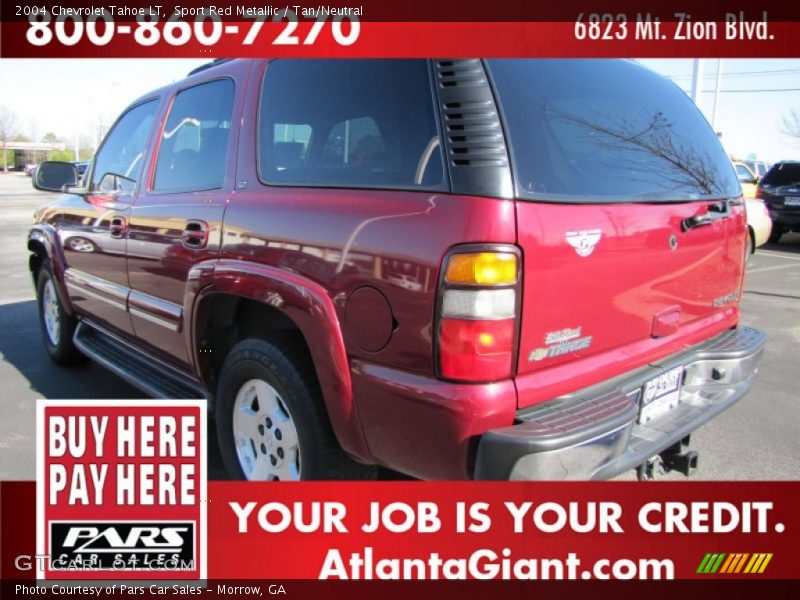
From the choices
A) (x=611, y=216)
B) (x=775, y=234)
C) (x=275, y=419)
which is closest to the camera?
(x=611, y=216)

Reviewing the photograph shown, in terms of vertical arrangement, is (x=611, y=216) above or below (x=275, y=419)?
above

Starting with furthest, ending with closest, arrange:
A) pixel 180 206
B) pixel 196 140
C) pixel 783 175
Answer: pixel 783 175 < pixel 196 140 < pixel 180 206

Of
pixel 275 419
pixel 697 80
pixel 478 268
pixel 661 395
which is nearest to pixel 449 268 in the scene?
pixel 478 268

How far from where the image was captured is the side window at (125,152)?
3590 millimetres

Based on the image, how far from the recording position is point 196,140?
10.1 ft

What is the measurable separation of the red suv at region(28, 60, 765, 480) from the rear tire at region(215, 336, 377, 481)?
11mm

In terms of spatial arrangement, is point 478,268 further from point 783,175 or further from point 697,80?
point 783,175

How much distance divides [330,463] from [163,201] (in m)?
1.66

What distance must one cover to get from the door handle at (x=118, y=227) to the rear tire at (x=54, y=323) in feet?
4.07

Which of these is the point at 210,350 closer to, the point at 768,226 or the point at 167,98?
the point at 167,98

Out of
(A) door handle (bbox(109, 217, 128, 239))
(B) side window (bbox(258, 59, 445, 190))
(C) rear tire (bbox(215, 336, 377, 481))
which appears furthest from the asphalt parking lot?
(B) side window (bbox(258, 59, 445, 190))

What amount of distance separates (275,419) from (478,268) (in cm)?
109

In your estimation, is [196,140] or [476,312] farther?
[196,140]

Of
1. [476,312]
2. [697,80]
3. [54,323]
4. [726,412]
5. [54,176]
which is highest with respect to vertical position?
[697,80]
